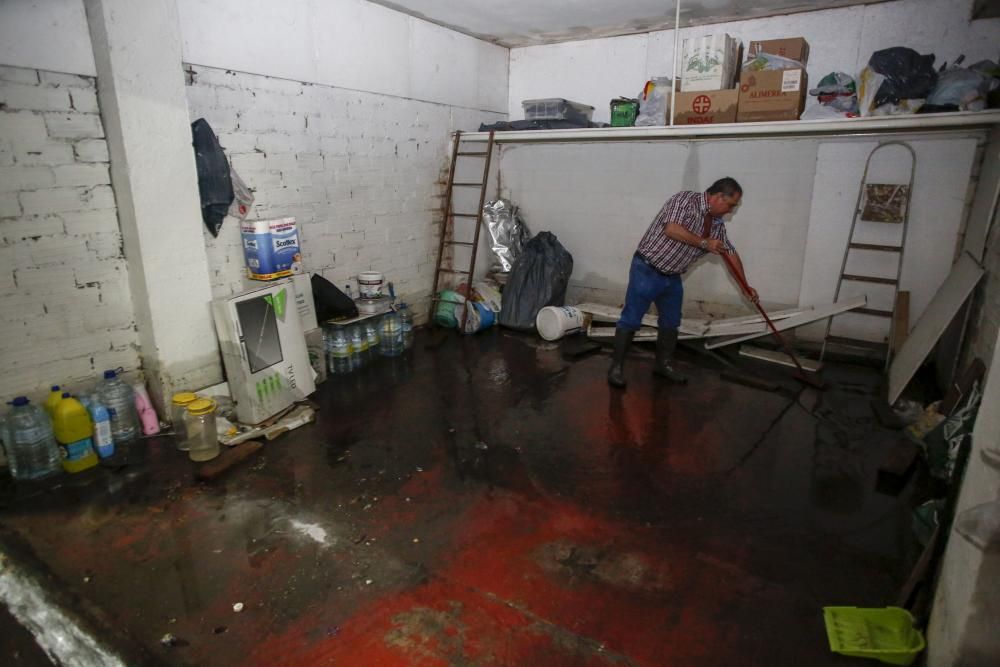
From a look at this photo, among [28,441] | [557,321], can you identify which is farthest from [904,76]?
[28,441]

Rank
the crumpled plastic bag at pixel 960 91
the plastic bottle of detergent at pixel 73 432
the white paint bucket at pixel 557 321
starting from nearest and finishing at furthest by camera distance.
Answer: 1. the plastic bottle of detergent at pixel 73 432
2. the crumpled plastic bag at pixel 960 91
3. the white paint bucket at pixel 557 321

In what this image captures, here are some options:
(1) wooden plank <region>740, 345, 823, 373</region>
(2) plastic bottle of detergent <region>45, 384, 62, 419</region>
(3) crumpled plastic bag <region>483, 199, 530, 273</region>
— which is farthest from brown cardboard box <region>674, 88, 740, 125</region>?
(2) plastic bottle of detergent <region>45, 384, 62, 419</region>

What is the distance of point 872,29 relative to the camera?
180 inches

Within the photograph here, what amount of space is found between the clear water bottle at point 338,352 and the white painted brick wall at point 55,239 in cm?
142

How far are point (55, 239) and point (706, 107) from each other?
452 centimetres

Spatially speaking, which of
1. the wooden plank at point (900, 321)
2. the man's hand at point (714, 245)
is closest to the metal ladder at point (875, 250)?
the wooden plank at point (900, 321)

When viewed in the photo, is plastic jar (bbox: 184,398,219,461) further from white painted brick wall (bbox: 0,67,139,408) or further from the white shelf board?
the white shelf board

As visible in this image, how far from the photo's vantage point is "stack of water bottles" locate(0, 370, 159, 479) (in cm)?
296

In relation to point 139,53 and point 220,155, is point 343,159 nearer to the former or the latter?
point 220,155

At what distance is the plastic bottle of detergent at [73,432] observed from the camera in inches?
120

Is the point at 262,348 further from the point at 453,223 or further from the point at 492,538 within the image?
the point at 453,223

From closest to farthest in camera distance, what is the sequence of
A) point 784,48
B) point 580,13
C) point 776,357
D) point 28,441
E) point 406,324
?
point 28,441 → point 784,48 → point 776,357 → point 580,13 → point 406,324

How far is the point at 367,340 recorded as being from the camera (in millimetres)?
4695

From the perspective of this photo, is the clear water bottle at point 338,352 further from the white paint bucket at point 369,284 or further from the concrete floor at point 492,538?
the concrete floor at point 492,538
